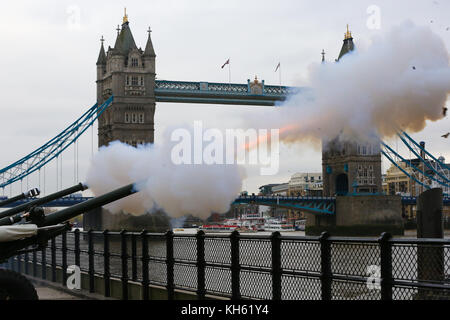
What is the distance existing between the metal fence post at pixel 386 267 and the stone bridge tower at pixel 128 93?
8938 cm

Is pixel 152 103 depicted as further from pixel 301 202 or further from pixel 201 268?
pixel 201 268

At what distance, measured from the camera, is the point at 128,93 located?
9931 cm

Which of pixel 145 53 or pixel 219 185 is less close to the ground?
pixel 145 53

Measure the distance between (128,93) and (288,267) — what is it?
298ft

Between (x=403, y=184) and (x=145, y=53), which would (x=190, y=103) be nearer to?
(x=145, y=53)

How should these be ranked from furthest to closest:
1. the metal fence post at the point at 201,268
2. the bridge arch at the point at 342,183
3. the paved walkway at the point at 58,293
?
the bridge arch at the point at 342,183 < the paved walkway at the point at 58,293 < the metal fence post at the point at 201,268

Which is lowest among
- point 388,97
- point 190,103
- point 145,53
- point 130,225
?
point 130,225

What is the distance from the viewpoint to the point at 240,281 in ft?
36.9

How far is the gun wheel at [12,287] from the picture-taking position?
9977mm

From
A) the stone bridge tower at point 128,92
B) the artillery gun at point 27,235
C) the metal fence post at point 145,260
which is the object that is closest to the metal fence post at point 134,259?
the metal fence post at point 145,260

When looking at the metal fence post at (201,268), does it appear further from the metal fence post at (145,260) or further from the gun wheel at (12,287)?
the gun wheel at (12,287)

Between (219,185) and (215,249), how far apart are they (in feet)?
13.0

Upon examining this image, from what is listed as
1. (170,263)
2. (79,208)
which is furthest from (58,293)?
(79,208)
